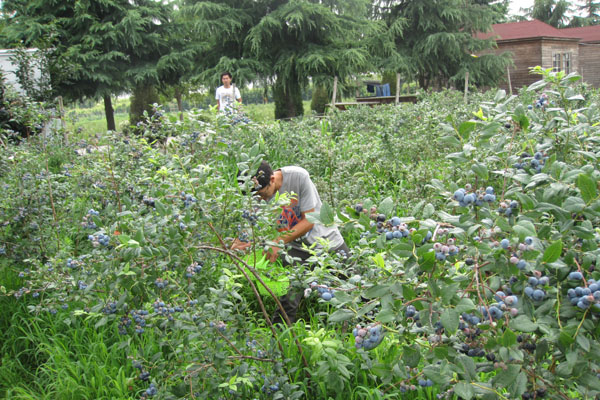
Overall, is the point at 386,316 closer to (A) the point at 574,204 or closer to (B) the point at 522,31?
(A) the point at 574,204

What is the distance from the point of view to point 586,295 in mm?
1129

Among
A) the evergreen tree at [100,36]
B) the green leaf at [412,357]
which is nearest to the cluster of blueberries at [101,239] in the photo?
the green leaf at [412,357]

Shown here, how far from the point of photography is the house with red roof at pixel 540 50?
27656 millimetres

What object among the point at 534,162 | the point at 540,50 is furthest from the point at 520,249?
the point at 540,50

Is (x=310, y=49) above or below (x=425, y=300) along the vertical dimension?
above

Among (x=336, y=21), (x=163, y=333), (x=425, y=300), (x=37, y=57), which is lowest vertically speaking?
(x=163, y=333)

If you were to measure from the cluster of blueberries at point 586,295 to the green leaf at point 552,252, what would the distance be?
7cm

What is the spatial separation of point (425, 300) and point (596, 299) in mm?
443

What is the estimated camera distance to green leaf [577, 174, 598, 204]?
1244 millimetres

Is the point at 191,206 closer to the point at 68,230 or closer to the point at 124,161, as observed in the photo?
the point at 124,161

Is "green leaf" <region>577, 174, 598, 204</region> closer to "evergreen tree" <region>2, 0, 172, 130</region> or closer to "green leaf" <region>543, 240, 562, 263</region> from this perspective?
"green leaf" <region>543, 240, 562, 263</region>

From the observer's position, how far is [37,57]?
1019cm

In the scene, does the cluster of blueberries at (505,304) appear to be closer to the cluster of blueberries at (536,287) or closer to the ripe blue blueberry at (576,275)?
the cluster of blueberries at (536,287)

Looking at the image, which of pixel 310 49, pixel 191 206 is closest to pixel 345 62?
pixel 310 49
